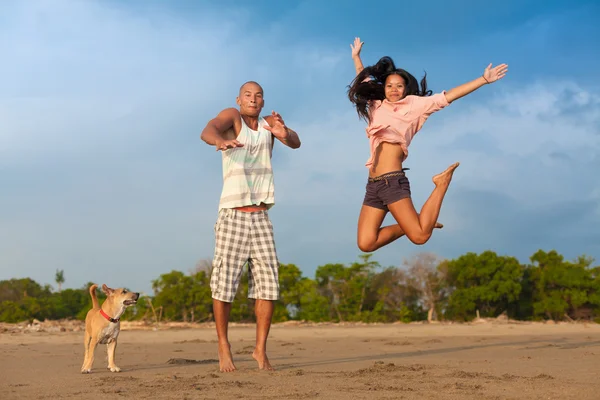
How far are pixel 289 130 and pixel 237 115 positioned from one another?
572mm

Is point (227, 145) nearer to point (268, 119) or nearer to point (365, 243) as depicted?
point (268, 119)

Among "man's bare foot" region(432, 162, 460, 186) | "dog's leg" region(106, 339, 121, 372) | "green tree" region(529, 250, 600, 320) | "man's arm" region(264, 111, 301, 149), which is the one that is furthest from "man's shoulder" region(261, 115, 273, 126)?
"green tree" region(529, 250, 600, 320)

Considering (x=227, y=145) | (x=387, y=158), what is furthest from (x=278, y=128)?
(x=387, y=158)

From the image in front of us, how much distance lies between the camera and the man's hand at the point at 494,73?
627cm

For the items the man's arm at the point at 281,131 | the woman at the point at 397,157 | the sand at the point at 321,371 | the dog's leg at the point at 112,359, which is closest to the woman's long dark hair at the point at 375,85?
the woman at the point at 397,157

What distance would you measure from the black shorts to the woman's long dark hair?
0.83 metres

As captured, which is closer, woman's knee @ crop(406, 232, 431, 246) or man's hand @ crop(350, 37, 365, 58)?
woman's knee @ crop(406, 232, 431, 246)

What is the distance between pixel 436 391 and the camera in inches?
194

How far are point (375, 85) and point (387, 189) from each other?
4.21 feet

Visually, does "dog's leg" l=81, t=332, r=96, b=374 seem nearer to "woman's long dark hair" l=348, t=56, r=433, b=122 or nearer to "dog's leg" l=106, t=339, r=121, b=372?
"dog's leg" l=106, t=339, r=121, b=372

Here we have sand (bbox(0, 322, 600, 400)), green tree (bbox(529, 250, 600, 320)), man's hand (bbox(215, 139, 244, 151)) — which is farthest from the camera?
green tree (bbox(529, 250, 600, 320))

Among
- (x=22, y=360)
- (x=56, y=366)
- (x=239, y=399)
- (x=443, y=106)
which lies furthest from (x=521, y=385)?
(x=22, y=360)

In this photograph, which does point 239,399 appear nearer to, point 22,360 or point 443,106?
point 443,106

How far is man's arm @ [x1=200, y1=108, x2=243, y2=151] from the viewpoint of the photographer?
6.13m
